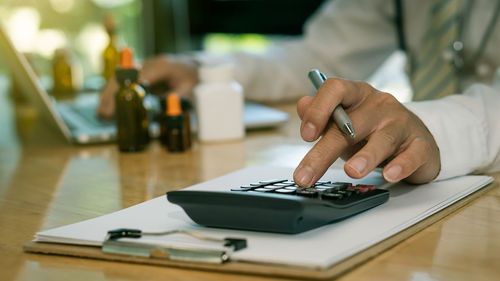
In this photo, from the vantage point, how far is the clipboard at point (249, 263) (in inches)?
20.4

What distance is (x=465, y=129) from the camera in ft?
3.02

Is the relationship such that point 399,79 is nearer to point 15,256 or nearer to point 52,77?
point 52,77

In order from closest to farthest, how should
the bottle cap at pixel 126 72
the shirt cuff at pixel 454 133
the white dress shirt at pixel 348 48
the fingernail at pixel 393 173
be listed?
the fingernail at pixel 393 173, the shirt cuff at pixel 454 133, the bottle cap at pixel 126 72, the white dress shirt at pixel 348 48

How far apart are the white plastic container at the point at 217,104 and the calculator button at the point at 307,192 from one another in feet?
2.13

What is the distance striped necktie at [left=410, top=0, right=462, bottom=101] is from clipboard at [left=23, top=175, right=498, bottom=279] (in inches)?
32.2

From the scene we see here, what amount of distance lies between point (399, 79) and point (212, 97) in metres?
1.20

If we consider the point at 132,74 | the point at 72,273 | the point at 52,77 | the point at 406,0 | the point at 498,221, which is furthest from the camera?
the point at 52,77

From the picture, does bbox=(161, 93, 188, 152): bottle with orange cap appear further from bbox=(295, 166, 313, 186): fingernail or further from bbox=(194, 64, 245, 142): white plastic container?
bbox=(295, 166, 313, 186): fingernail

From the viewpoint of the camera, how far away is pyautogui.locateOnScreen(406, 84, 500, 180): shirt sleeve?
0.86m

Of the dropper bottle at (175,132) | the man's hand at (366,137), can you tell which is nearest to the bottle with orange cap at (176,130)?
the dropper bottle at (175,132)

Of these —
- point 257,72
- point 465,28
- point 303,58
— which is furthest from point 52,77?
point 465,28

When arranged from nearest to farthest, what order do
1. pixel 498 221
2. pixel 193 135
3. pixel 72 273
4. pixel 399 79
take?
pixel 72 273 < pixel 498 221 < pixel 193 135 < pixel 399 79

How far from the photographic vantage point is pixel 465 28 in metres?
1.51

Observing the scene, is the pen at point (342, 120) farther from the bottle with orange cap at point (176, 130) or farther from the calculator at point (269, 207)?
the bottle with orange cap at point (176, 130)
